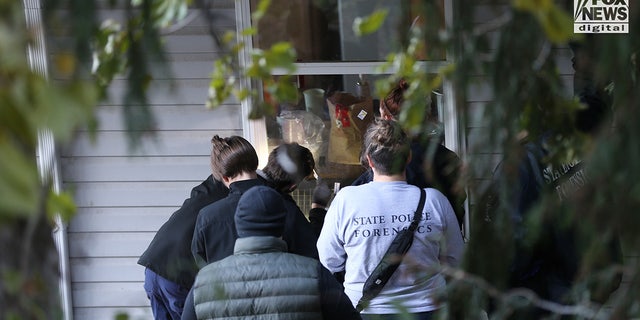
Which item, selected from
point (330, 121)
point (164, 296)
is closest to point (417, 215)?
point (164, 296)

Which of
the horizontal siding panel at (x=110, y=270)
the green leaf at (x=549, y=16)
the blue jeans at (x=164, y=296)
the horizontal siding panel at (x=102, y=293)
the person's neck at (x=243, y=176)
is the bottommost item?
the horizontal siding panel at (x=102, y=293)

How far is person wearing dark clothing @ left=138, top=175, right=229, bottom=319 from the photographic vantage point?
4.73 metres

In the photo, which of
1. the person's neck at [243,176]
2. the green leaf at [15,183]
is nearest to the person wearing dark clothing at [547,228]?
the green leaf at [15,183]

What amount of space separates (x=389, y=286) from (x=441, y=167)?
3.01 ft

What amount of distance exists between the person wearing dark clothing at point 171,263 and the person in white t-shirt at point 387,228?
2.42ft

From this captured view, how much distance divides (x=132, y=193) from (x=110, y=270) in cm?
54

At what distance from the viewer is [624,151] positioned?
6.42 ft

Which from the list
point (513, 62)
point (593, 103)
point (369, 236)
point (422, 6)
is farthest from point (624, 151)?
point (369, 236)

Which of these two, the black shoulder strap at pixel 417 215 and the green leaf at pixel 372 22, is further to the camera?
the black shoulder strap at pixel 417 215

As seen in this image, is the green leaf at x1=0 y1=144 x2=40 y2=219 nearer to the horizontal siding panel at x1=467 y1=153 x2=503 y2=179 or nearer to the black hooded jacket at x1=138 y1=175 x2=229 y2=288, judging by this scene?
the horizontal siding panel at x1=467 y1=153 x2=503 y2=179

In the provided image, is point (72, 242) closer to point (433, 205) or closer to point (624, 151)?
point (433, 205)

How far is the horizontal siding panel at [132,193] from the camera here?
6410mm

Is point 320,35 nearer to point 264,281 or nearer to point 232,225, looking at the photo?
point 232,225

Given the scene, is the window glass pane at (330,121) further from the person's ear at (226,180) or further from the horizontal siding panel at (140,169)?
the person's ear at (226,180)
